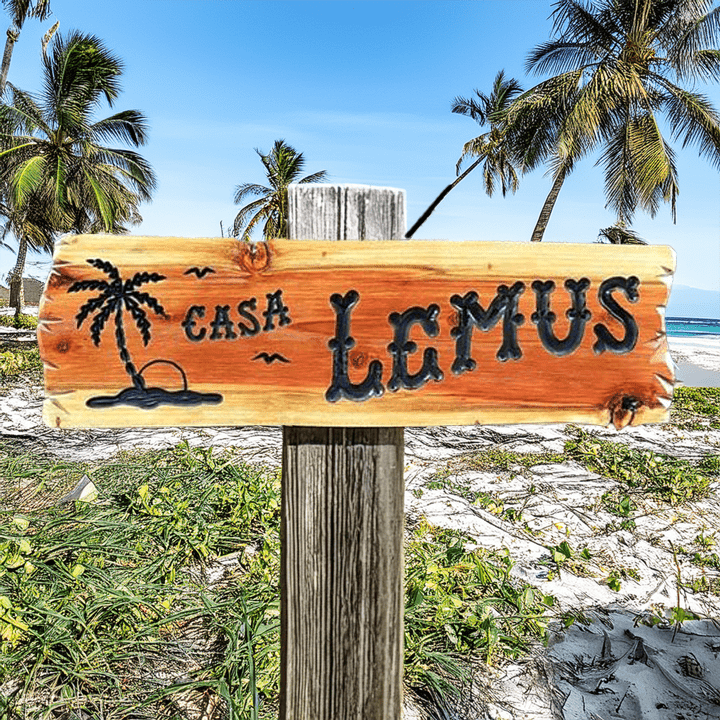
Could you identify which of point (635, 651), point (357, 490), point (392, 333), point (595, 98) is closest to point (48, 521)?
point (357, 490)

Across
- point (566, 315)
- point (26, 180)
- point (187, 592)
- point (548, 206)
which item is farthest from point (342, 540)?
point (26, 180)

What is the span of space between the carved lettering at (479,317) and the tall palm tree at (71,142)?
12.7 meters

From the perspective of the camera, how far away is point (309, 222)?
1084 mm

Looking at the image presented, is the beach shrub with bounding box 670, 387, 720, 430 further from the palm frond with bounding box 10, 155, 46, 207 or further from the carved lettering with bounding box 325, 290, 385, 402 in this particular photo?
Result: the palm frond with bounding box 10, 155, 46, 207

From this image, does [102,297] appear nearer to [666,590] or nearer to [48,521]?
[48,521]

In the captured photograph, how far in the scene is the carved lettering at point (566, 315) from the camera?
3.52ft

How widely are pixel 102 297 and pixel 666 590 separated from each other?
279 centimetres

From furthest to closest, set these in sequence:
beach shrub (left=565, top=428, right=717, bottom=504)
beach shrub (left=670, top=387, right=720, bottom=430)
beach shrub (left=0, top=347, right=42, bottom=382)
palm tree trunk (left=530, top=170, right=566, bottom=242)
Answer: palm tree trunk (left=530, top=170, right=566, bottom=242) → beach shrub (left=0, top=347, right=42, bottom=382) → beach shrub (left=670, top=387, right=720, bottom=430) → beach shrub (left=565, top=428, right=717, bottom=504)

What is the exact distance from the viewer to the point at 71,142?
13.9 m

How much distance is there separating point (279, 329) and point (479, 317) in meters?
0.40

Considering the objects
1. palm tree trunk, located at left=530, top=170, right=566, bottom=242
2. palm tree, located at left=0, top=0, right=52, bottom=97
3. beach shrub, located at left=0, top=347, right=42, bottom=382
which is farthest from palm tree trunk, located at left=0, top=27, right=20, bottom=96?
palm tree trunk, located at left=530, top=170, right=566, bottom=242

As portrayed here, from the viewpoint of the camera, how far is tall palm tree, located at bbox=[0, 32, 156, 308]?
12.7 m

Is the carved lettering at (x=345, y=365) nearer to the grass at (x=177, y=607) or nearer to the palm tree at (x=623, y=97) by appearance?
the grass at (x=177, y=607)

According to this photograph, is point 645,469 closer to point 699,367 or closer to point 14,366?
point 14,366
